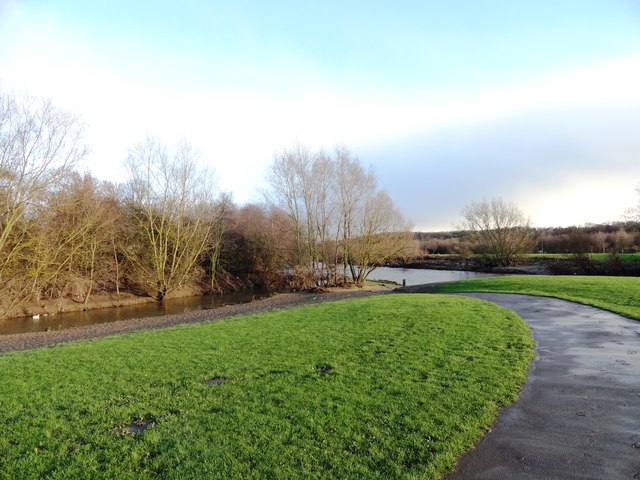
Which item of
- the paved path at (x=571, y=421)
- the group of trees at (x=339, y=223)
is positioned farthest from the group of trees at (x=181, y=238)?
the paved path at (x=571, y=421)

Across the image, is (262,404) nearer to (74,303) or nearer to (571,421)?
(571,421)

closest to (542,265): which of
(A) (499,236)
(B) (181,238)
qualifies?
(A) (499,236)

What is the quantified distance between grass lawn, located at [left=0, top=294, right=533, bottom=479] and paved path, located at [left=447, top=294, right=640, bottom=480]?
29 centimetres

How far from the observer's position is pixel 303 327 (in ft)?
39.2

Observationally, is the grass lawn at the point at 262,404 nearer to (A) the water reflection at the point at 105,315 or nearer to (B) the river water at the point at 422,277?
(A) the water reflection at the point at 105,315

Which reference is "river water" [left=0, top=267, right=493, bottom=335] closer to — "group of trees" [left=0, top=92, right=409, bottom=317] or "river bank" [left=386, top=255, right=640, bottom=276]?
"group of trees" [left=0, top=92, right=409, bottom=317]

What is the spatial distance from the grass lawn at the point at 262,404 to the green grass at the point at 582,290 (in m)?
7.45

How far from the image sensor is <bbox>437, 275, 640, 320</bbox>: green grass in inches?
557

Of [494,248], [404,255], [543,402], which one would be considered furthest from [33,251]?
[494,248]

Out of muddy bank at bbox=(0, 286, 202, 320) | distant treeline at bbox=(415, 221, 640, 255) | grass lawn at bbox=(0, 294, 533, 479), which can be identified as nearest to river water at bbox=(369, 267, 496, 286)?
distant treeline at bbox=(415, 221, 640, 255)

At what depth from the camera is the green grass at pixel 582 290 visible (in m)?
14.1

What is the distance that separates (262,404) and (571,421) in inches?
165

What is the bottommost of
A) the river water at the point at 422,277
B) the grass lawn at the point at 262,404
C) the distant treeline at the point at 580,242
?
the river water at the point at 422,277

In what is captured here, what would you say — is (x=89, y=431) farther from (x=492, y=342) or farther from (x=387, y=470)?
(x=492, y=342)
